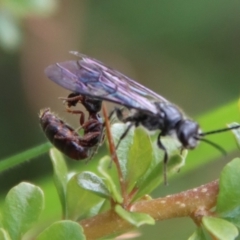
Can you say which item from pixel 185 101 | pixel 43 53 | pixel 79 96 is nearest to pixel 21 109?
pixel 43 53

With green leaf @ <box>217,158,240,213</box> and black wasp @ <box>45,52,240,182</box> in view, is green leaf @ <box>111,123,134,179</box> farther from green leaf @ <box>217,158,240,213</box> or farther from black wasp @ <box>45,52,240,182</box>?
green leaf @ <box>217,158,240,213</box>

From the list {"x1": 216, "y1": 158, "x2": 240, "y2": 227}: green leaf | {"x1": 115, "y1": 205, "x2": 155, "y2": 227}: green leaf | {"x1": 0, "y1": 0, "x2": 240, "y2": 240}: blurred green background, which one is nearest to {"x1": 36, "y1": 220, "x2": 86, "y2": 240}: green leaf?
{"x1": 115, "y1": 205, "x2": 155, "y2": 227}: green leaf

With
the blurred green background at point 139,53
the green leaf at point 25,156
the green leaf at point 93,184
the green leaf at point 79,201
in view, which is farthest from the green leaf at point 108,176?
the blurred green background at point 139,53

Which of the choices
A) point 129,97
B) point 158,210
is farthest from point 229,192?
point 129,97

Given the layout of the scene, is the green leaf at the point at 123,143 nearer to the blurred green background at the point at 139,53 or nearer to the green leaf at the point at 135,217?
the green leaf at the point at 135,217

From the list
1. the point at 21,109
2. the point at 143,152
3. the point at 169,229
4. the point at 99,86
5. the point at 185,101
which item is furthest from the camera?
the point at 185,101

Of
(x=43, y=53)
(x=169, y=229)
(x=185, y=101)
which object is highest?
(x=43, y=53)

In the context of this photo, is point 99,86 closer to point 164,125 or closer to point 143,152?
point 164,125

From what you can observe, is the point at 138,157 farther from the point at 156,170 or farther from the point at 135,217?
the point at 135,217
